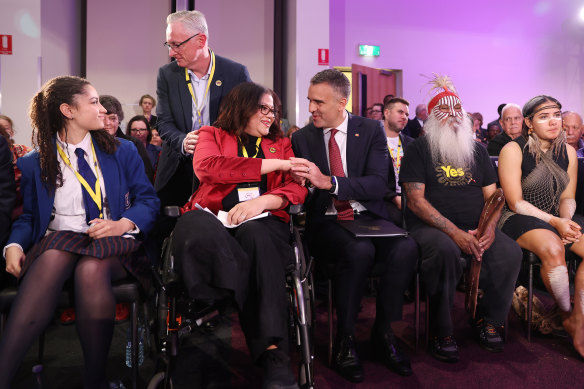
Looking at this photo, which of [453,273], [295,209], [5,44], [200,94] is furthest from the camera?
[5,44]

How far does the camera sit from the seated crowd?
172cm

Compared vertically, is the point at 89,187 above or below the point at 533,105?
below

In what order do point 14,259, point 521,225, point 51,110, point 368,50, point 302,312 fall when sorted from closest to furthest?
point 302,312, point 14,259, point 51,110, point 521,225, point 368,50

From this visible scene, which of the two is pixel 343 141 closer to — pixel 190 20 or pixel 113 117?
pixel 190 20

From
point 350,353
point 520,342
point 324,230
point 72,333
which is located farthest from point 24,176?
point 520,342

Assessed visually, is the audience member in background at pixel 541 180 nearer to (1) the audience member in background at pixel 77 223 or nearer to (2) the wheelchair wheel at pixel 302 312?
(2) the wheelchair wheel at pixel 302 312

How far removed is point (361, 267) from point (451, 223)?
26.7 inches

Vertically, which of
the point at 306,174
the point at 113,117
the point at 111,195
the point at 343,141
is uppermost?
the point at 113,117

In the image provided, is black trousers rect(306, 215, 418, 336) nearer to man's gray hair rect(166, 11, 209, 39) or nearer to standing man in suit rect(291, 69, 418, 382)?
standing man in suit rect(291, 69, 418, 382)

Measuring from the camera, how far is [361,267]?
86.3 inches

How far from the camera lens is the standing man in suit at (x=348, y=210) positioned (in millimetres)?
2195

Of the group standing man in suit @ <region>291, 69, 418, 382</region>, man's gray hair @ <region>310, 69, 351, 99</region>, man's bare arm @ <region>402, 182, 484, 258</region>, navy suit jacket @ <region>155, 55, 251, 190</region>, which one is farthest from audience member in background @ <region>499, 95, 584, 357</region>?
navy suit jacket @ <region>155, 55, 251, 190</region>

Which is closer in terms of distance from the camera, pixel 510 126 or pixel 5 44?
pixel 510 126

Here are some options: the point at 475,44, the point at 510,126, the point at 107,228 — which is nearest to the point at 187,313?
the point at 107,228
